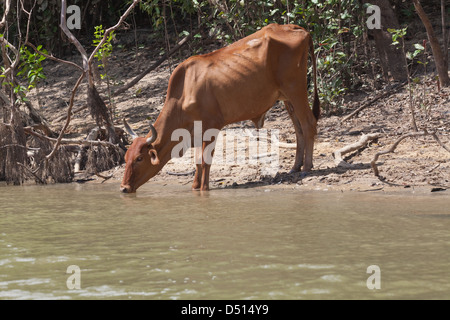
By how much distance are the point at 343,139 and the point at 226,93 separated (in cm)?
212

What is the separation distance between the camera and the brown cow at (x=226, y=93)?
27.0ft

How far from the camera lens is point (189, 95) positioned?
825cm

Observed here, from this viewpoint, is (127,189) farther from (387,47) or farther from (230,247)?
(387,47)

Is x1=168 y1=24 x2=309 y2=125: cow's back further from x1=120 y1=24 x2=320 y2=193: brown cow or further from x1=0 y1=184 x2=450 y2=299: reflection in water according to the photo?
x1=0 y1=184 x2=450 y2=299: reflection in water

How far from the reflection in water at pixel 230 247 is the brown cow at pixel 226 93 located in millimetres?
837

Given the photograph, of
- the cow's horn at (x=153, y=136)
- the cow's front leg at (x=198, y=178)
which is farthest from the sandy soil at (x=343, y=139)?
the cow's horn at (x=153, y=136)

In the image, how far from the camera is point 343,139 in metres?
9.62

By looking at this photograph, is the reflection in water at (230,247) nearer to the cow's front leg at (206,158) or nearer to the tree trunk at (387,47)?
the cow's front leg at (206,158)

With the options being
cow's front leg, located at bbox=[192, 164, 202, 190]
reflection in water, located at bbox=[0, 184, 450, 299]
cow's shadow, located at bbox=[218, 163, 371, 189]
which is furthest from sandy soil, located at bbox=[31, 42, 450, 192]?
reflection in water, located at bbox=[0, 184, 450, 299]

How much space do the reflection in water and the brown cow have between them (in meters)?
0.84

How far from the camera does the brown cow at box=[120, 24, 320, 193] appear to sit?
324 inches

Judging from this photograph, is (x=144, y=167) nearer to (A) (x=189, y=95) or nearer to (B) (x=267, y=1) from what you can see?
(A) (x=189, y=95)
